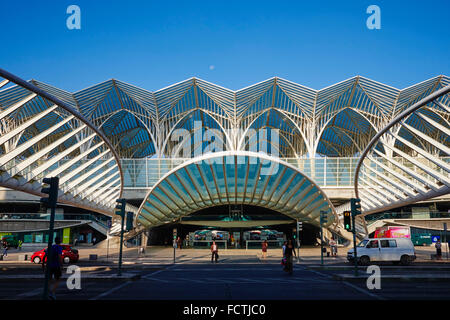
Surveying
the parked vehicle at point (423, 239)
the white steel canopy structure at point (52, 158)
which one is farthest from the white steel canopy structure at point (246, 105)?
the parked vehicle at point (423, 239)

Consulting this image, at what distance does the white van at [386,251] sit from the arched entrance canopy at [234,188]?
9.24 m

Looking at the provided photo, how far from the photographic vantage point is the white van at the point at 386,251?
23.2 metres

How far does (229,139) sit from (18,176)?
40.6 m

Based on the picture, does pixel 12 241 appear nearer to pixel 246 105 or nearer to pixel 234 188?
pixel 234 188

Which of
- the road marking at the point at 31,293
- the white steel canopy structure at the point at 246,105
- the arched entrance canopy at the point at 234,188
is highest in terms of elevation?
the white steel canopy structure at the point at 246,105

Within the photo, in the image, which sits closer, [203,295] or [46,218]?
[203,295]

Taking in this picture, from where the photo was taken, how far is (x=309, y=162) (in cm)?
5662

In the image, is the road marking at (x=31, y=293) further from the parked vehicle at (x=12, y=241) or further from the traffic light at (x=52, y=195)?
the parked vehicle at (x=12, y=241)

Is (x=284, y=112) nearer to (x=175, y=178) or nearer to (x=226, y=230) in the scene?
(x=226, y=230)

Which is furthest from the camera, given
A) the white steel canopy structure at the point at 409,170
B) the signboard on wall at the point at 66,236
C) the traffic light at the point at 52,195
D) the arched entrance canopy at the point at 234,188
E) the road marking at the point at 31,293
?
the signboard on wall at the point at 66,236

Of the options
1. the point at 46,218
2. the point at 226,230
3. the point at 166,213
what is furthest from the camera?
the point at 226,230

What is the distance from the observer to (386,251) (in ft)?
76.9

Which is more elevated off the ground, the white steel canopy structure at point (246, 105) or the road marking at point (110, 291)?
the white steel canopy structure at point (246, 105)
